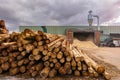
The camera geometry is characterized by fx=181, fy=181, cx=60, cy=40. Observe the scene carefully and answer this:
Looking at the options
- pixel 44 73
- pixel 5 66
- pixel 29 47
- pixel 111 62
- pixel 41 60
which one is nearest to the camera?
pixel 44 73

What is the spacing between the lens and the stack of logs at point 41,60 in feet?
19.6

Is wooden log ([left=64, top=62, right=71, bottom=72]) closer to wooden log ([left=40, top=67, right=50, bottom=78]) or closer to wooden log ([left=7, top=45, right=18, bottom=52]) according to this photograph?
wooden log ([left=40, top=67, right=50, bottom=78])

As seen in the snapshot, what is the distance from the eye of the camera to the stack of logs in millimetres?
5980

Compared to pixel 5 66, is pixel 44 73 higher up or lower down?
lower down

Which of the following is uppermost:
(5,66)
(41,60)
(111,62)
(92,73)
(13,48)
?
(13,48)

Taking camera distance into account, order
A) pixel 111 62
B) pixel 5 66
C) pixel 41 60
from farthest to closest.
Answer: pixel 111 62 → pixel 41 60 → pixel 5 66

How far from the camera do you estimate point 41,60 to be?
21.1ft

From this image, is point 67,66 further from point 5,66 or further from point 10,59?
point 5,66

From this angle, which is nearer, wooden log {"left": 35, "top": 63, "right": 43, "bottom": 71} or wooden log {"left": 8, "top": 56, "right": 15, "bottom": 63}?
wooden log {"left": 35, "top": 63, "right": 43, "bottom": 71}

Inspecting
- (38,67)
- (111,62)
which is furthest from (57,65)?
(111,62)

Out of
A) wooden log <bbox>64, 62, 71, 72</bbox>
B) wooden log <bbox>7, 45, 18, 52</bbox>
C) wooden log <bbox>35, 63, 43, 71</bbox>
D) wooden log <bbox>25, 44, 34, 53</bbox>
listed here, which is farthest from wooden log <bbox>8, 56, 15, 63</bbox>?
wooden log <bbox>64, 62, 71, 72</bbox>

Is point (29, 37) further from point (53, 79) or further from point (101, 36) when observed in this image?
point (101, 36)

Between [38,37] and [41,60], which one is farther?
[41,60]

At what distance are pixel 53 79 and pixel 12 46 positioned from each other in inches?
73.4
